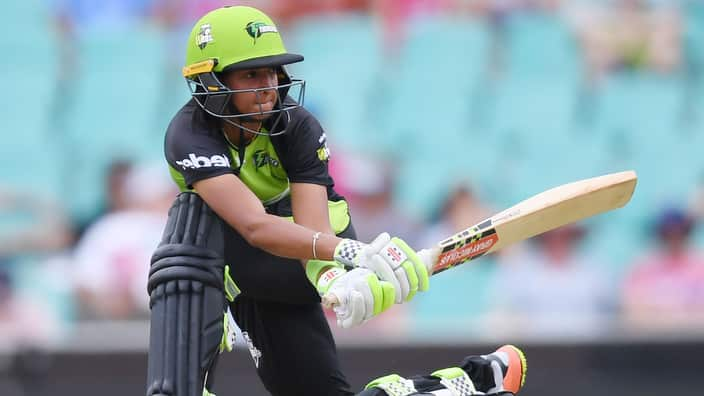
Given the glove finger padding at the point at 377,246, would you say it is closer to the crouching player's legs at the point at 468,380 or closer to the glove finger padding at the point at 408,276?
the glove finger padding at the point at 408,276

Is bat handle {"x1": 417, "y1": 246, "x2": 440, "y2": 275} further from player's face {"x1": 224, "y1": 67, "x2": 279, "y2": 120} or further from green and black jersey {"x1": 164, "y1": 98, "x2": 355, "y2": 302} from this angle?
player's face {"x1": 224, "y1": 67, "x2": 279, "y2": 120}

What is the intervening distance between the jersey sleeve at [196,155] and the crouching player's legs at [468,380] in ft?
2.39

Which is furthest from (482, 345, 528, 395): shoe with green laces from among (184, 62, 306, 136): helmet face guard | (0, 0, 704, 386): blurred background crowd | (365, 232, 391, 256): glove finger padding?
(0, 0, 704, 386): blurred background crowd

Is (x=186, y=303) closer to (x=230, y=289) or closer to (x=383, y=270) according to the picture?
(x=230, y=289)

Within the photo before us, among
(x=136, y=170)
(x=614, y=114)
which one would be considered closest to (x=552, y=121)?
(x=614, y=114)

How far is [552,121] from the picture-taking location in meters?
7.23

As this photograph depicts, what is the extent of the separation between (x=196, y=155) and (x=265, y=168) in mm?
258

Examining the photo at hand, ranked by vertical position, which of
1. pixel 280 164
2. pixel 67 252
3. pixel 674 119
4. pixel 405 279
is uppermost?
Answer: pixel 674 119

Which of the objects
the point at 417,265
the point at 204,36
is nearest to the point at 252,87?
the point at 204,36

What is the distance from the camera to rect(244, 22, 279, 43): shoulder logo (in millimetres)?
3623

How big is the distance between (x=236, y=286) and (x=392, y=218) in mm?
3199

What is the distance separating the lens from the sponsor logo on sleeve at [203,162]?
3.54 meters

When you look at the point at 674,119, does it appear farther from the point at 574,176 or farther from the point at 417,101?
the point at 417,101

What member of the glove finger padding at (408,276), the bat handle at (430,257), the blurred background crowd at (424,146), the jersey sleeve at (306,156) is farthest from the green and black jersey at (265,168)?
the blurred background crowd at (424,146)
